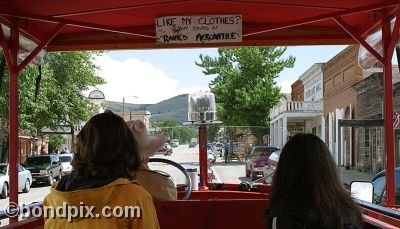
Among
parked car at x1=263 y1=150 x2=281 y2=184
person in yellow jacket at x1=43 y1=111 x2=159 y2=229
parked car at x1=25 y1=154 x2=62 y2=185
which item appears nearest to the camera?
person in yellow jacket at x1=43 y1=111 x2=159 y2=229

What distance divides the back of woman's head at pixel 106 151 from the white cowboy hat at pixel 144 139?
52.6 inches

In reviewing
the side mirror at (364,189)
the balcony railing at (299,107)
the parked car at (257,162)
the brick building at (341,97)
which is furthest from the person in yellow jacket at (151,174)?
the balcony railing at (299,107)

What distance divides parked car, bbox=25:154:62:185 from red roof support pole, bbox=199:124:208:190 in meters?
22.0

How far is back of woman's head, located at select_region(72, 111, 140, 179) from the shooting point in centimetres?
231

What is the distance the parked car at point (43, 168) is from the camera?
2747 centimetres

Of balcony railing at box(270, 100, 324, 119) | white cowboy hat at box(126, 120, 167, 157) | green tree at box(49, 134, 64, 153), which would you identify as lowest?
green tree at box(49, 134, 64, 153)

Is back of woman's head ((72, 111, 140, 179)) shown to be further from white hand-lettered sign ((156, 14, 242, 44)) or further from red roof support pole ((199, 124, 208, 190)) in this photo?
red roof support pole ((199, 124, 208, 190))

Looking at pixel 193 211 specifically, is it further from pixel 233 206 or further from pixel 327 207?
pixel 327 207

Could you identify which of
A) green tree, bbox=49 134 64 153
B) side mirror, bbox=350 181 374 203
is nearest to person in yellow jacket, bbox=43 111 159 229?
side mirror, bbox=350 181 374 203

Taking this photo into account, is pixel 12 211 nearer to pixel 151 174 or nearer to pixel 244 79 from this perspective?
pixel 151 174

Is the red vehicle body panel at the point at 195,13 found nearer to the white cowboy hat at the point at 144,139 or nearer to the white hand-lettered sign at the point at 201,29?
the white hand-lettered sign at the point at 201,29
